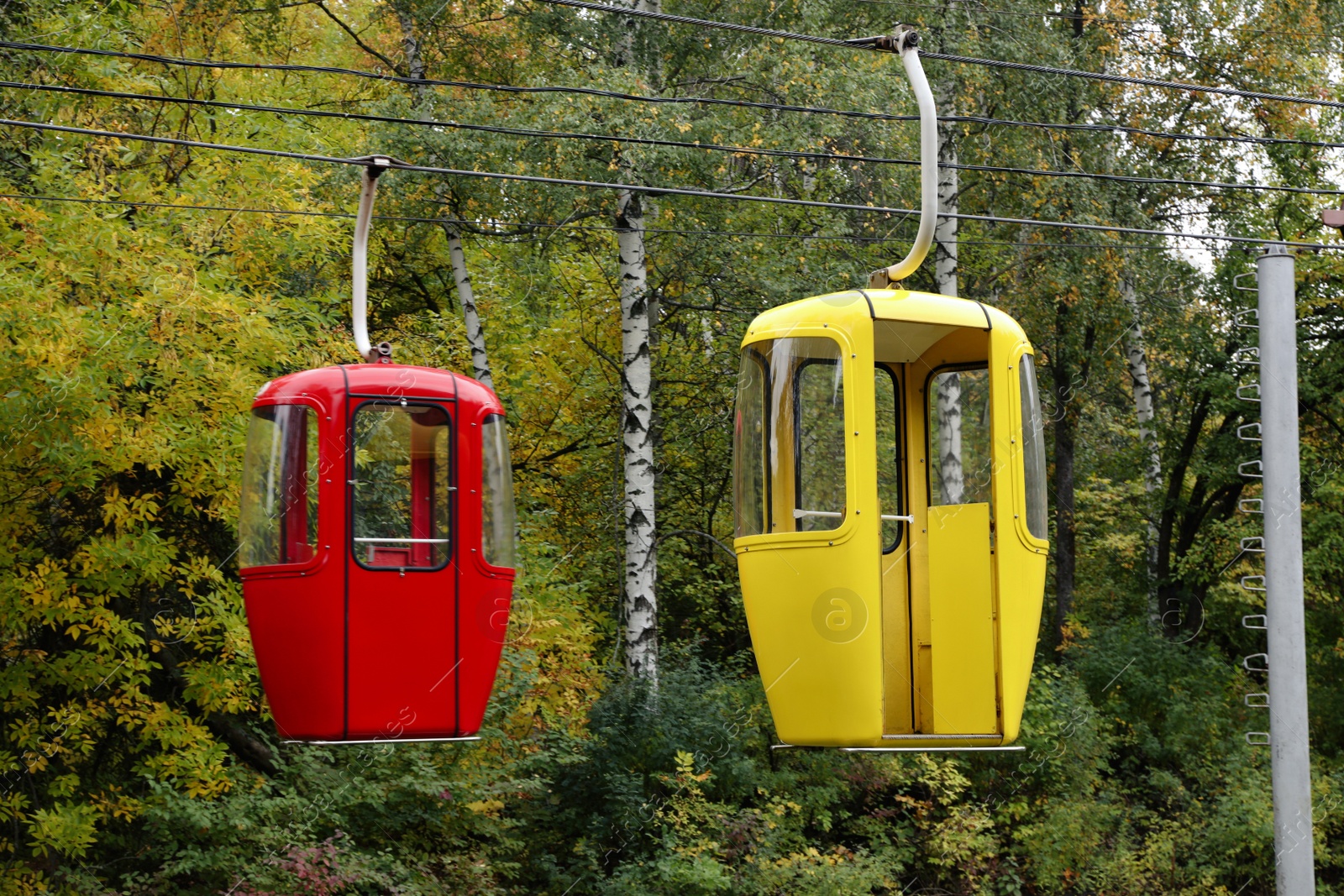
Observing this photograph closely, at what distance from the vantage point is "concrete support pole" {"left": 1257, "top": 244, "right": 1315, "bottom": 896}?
1015 cm

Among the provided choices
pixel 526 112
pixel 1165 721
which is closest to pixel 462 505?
pixel 526 112

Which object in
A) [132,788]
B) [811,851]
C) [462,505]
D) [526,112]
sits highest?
[526,112]

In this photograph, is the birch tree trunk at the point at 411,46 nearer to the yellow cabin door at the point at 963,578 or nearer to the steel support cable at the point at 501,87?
the steel support cable at the point at 501,87

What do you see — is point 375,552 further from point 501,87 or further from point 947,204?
point 947,204

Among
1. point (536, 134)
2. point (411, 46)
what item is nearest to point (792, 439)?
point (536, 134)

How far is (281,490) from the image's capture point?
308 inches

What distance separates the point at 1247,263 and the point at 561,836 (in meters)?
11.7

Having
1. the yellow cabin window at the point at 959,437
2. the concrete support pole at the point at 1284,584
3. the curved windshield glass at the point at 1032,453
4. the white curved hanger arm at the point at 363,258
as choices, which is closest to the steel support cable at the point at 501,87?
the white curved hanger arm at the point at 363,258

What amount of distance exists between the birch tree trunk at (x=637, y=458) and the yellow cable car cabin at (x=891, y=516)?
6252 millimetres

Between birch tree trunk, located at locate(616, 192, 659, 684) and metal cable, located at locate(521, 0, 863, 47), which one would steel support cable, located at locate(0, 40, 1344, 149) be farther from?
birch tree trunk, located at locate(616, 192, 659, 684)

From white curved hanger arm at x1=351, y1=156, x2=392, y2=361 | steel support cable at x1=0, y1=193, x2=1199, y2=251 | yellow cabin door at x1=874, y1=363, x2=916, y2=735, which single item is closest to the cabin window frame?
white curved hanger arm at x1=351, y1=156, x2=392, y2=361

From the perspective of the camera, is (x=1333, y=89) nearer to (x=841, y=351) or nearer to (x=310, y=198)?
(x=310, y=198)

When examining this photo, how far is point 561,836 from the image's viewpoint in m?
14.8

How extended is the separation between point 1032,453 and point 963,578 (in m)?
0.80
